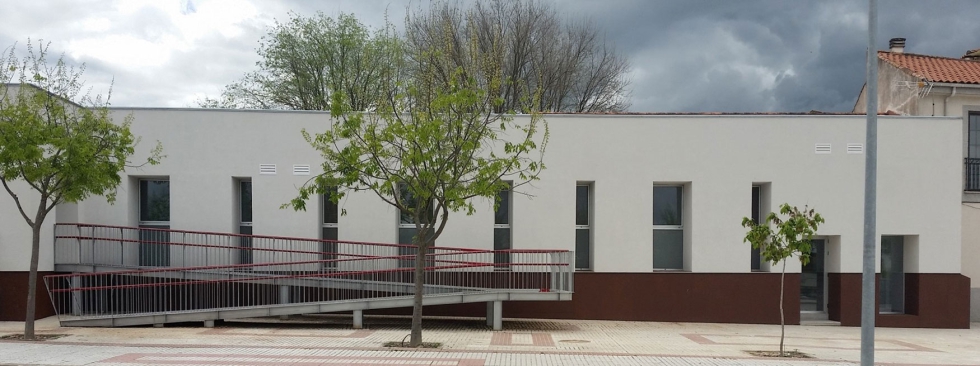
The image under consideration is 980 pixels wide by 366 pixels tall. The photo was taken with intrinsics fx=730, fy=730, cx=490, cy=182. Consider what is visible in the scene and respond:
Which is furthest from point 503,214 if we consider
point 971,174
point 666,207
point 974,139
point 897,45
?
point 897,45

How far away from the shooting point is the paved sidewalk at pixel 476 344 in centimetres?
1156

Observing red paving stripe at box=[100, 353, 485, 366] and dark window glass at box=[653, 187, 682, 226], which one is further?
dark window glass at box=[653, 187, 682, 226]

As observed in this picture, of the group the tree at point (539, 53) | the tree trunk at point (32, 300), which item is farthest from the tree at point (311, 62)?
the tree trunk at point (32, 300)

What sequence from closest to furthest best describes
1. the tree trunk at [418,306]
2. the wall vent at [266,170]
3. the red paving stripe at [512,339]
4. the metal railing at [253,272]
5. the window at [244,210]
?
the tree trunk at [418,306]
the red paving stripe at [512,339]
the metal railing at [253,272]
the wall vent at [266,170]
the window at [244,210]

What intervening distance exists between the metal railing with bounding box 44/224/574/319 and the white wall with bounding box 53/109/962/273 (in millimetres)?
460

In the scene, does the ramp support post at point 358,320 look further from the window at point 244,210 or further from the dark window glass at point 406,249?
the window at point 244,210

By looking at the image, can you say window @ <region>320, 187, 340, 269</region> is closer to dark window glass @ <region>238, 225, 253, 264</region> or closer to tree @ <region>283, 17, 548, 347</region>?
dark window glass @ <region>238, 225, 253, 264</region>

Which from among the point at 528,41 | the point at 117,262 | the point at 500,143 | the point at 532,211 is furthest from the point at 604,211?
the point at 528,41

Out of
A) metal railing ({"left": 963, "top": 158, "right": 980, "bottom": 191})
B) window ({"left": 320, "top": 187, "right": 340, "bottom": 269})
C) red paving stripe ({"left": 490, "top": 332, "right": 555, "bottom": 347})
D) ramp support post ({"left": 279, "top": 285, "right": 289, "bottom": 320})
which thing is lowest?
red paving stripe ({"left": 490, "top": 332, "right": 555, "bottom": 347})

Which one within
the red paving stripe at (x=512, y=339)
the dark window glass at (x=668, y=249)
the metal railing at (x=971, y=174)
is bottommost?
the red paving stripe at (x=512, y=339)

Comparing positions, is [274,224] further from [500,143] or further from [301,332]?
[500,143]

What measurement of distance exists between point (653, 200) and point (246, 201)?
10137 millimetres

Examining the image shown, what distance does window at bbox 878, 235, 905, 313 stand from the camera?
1870 cm

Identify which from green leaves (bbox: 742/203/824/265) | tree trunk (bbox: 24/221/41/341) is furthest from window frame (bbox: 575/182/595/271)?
tree trunk (bbox: 24/221/41/341)
